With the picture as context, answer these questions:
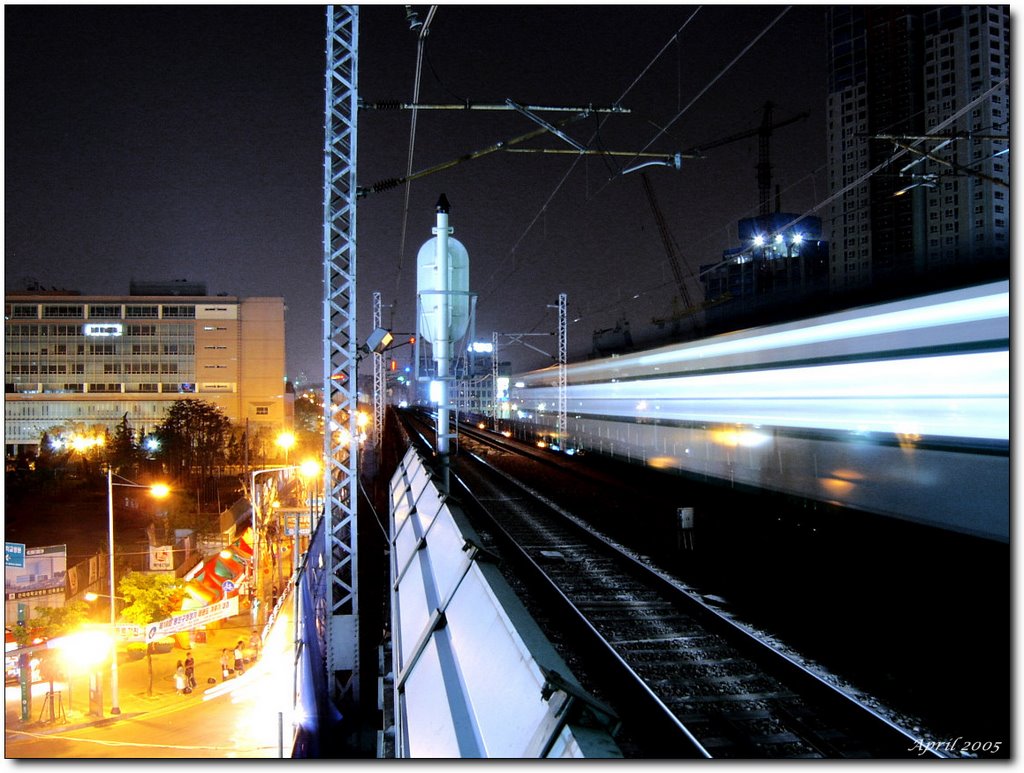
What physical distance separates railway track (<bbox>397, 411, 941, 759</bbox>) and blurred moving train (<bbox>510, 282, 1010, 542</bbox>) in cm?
209

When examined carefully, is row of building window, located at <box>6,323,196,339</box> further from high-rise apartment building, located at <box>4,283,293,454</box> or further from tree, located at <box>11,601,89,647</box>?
tree, located at <box>11,601,89,647</box>

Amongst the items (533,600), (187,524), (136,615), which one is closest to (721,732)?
(533,600)

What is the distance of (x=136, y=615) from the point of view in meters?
18.3

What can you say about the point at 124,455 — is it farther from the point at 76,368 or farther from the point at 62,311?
the point at 62,311

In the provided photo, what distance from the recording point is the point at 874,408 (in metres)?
7.16

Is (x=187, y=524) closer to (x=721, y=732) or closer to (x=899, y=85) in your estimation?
(x=721, y=732)

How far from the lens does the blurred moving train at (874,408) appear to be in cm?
562

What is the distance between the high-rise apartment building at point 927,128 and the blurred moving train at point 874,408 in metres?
0.46

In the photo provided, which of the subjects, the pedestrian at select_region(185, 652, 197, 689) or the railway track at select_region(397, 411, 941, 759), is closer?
the railway track at select_region(397, 411, 941, 759)

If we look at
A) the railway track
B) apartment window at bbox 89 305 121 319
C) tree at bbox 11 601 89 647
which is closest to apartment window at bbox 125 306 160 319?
apartment window at bbox 89 305 121 319

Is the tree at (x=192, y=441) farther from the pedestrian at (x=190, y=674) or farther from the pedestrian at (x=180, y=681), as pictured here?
the pedestrian at (x=180, y=681)

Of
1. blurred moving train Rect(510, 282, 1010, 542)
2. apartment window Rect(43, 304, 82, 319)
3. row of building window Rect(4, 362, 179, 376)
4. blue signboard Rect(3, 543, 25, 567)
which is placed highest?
apartment window Rect(43, 304, 82, 319)

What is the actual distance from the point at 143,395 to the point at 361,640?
214 ft

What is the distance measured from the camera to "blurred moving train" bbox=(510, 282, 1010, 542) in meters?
5.62
